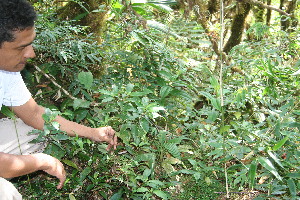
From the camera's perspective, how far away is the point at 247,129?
2412mm

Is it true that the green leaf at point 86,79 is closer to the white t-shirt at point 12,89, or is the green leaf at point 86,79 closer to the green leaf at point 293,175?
the white t-shirt at point 12,89

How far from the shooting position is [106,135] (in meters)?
2.48

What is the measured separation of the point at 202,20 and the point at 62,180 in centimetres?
308

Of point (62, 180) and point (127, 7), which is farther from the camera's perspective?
point (127, 7)

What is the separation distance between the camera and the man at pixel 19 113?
6.16ft

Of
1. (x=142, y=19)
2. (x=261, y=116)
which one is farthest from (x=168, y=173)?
(x=142, y=19)

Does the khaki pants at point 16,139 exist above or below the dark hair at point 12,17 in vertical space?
below

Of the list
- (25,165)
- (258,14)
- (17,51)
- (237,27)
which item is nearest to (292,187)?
(25,165)

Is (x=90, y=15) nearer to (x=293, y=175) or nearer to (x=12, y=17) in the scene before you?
(x=12, y=17)

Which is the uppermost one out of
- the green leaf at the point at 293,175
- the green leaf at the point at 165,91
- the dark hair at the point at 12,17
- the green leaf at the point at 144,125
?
the dark hair at the point at 12,17

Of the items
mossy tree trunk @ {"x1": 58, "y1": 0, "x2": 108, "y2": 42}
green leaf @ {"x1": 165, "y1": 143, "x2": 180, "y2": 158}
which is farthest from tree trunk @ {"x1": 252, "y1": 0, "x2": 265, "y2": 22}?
green leaf @ {"x1": 165, "y1": 143, "x2": 180, "y2": 158}

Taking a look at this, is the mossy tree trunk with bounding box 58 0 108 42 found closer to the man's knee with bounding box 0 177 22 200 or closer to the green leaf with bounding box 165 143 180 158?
the green leaf with bounding box 165 143 180 158

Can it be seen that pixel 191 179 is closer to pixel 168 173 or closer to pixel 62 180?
pixel 168 173

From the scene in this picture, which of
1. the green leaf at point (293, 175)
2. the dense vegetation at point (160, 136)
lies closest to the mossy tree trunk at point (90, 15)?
the dense vegetation at point (160, 136)
